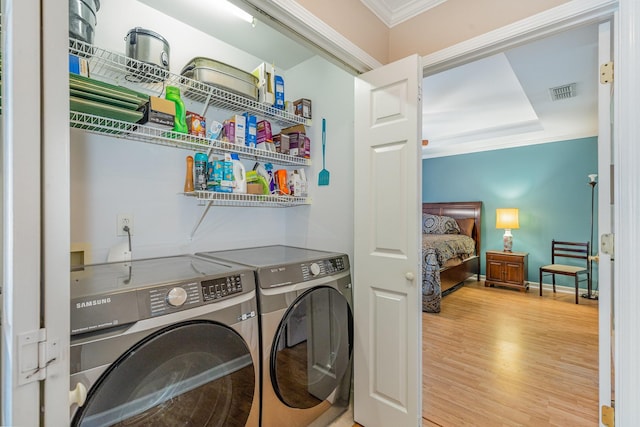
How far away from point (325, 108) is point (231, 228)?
3.49ft

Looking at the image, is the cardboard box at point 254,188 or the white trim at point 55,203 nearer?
the white trim at point 55,203

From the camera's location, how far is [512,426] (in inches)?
66.9

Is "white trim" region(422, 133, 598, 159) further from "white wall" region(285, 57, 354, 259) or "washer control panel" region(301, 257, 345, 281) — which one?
"washer control panel" region(301, 257, 345, 281)

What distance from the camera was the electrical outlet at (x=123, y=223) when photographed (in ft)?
4.91

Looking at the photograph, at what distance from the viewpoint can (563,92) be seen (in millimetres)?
3051

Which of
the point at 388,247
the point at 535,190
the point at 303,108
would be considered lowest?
the point at 388,247

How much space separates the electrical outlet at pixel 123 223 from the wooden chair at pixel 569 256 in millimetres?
5061

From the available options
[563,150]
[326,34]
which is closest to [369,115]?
[326,34]

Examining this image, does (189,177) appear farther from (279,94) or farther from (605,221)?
(605,221)

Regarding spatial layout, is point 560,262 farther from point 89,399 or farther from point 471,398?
point 89,399

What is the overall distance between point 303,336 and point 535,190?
507 centimetres

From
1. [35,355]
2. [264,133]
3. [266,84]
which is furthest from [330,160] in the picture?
[35,355]

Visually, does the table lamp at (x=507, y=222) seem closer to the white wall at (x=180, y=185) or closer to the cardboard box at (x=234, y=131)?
the white wall at (x=180, y=185)
